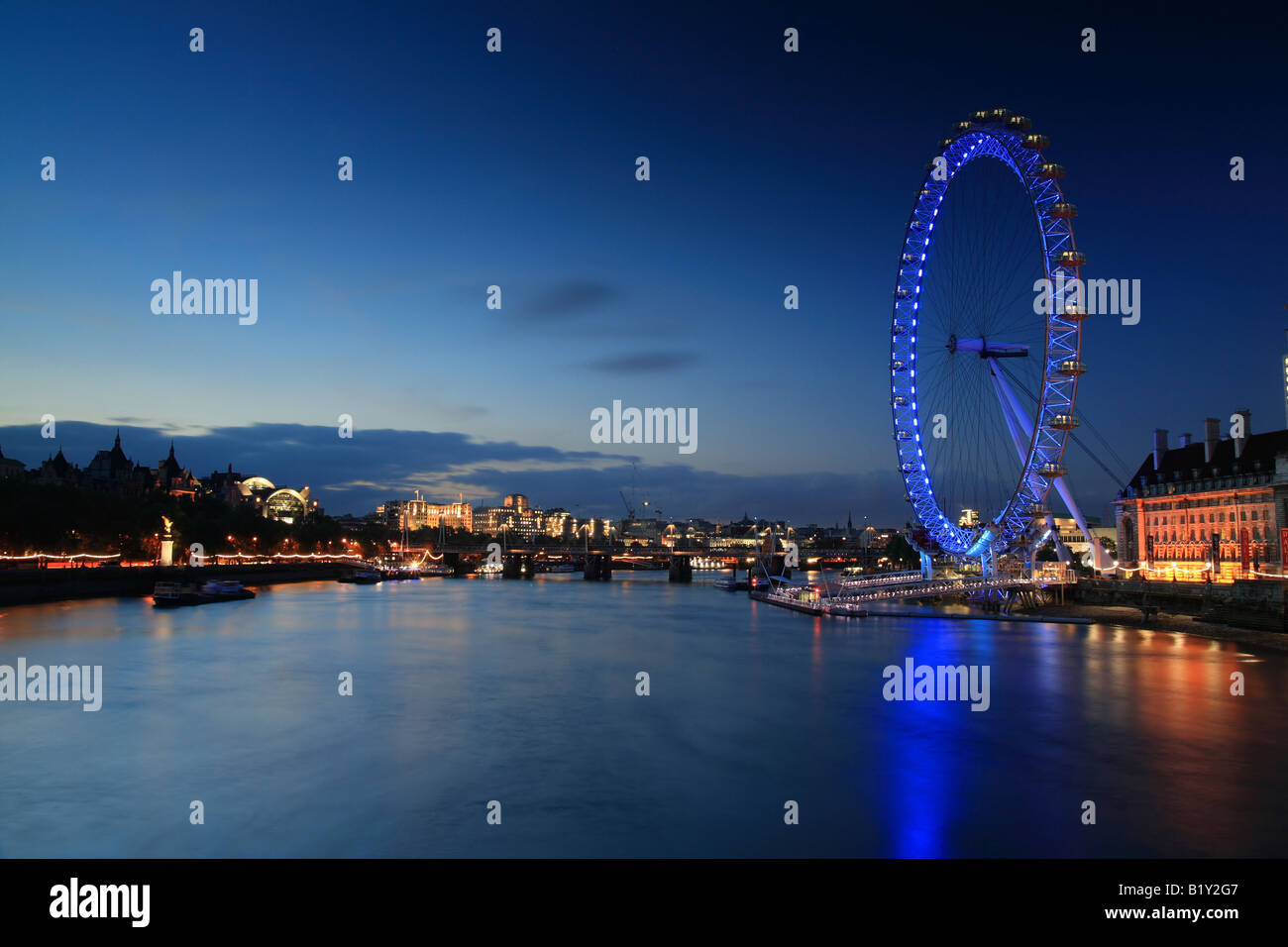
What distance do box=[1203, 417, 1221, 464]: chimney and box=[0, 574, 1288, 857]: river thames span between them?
27239mm

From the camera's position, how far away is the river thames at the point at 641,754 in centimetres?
1423

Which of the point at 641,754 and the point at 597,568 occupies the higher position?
the point at 641,754

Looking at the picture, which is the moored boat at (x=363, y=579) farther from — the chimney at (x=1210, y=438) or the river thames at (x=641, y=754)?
the chimney at (x=1210, y=438)

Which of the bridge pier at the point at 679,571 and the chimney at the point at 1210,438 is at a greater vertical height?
the chimney at the point at 1210,438

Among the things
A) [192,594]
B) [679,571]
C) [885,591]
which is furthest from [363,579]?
[885,591]

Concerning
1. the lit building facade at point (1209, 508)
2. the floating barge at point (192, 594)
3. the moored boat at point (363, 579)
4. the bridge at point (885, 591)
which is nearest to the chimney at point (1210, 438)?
the lit building facade at point (1209, 508)

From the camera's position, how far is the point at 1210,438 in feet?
200

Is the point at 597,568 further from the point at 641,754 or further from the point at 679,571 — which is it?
the point at 641,754

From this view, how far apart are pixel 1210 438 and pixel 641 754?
187 ft

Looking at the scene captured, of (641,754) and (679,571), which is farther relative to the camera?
(679,571)

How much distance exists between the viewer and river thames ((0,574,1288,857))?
14234 millimetres

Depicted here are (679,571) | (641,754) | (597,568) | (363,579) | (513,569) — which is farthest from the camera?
(513,569)

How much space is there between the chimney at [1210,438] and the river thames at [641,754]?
1072 inches
